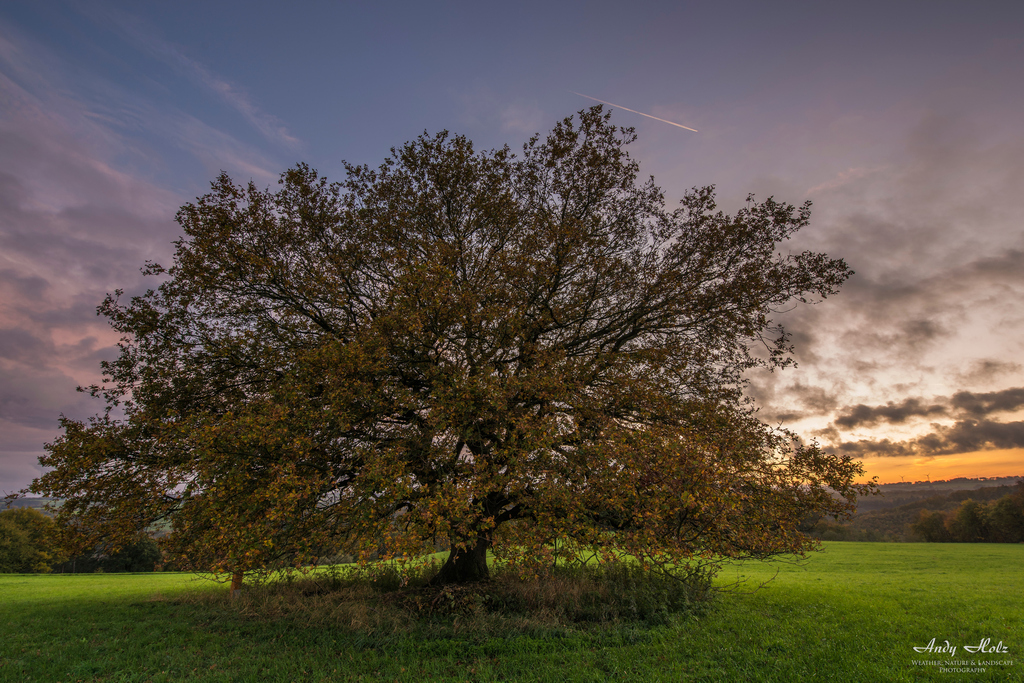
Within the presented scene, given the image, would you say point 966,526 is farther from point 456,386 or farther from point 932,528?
point 456,386

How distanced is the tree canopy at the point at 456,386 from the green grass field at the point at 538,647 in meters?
1.89

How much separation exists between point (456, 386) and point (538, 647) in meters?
6.04

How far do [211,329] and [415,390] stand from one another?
21.1ft

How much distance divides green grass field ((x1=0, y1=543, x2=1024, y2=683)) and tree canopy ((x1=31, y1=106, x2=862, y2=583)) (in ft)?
6.21

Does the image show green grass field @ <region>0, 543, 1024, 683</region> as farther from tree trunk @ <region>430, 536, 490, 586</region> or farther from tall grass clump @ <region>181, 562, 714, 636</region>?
tree trunk @ <region>430, 536, 490, 586</region>

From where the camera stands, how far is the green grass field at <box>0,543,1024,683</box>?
27.1 ft

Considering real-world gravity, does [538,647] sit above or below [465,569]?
below

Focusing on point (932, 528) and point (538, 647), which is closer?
point (538, 647)

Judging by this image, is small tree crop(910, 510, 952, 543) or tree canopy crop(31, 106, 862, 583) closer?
tree canopy crop(31, 106, 862, 583)

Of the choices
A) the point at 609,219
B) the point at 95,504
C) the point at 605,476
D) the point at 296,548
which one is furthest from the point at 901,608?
the point at 95,504

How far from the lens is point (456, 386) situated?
424 inches
